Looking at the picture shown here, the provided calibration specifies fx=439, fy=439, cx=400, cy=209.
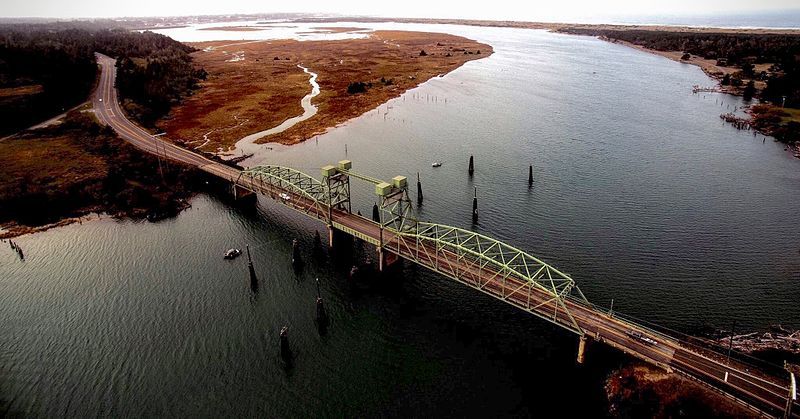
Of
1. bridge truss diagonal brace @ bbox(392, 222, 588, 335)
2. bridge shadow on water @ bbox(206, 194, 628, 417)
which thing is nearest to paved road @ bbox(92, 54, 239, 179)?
bridge shadow on water @ bbox(206, 194, 628, 417)

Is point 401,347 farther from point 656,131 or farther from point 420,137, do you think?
point 656,131

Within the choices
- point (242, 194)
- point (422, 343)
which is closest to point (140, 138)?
point (242, 194)

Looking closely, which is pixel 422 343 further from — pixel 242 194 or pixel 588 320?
pixel 242 194

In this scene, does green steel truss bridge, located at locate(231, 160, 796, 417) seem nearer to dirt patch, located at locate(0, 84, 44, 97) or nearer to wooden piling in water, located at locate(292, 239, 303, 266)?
wooden piling in water, located at locate(292, 239, 303, 266)

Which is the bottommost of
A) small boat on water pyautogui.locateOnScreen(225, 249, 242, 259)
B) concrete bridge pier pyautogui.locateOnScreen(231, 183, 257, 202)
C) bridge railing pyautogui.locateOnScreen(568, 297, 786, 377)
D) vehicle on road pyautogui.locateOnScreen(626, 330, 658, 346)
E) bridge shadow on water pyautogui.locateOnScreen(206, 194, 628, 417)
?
bridge shadow on water pyautogui.locateOnScreen(206, 194, 628, 417)

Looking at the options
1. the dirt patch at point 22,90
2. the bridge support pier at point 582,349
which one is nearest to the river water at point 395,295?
the bridge support pier at point 582,349

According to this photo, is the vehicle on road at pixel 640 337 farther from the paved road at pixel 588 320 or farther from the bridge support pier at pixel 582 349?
the bridge support pier at pixel 582 349
